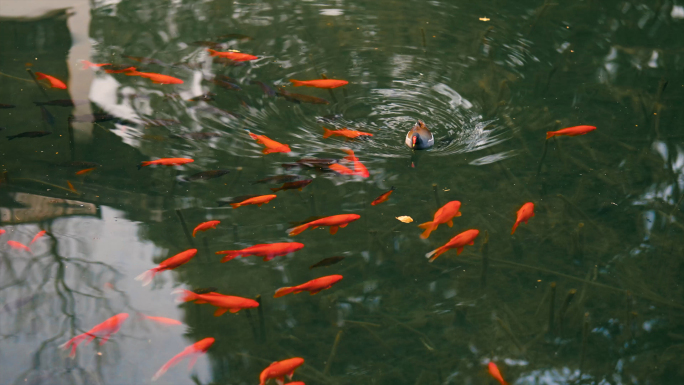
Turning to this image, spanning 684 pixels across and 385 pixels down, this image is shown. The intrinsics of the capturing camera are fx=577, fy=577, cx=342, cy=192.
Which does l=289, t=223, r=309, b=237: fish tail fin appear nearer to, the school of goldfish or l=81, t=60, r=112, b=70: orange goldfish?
the school of goldfish

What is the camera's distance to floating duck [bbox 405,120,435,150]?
12.9 ft

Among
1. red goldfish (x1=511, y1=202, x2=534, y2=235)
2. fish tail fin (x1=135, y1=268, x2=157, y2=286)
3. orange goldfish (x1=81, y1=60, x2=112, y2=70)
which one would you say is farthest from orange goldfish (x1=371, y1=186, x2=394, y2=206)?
orange goldfish (x1=81, y1=60, x2=112, y2=70)

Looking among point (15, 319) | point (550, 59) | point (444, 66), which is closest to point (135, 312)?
point (15, 319)

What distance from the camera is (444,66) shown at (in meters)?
5.17

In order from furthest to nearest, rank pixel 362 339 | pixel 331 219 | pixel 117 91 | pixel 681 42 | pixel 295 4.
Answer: pixel 295 4 < pixel 681 42 < pixel 117 91 < pixel 331 219 < pixel 362 339

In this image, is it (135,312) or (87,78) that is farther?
(87,78)

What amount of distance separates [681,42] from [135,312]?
5.31 meters

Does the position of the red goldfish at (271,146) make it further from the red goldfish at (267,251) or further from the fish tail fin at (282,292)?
the fish tail fin at (282,292)

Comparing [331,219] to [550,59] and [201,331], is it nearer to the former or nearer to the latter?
[201,331]

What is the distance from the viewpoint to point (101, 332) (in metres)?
2.88

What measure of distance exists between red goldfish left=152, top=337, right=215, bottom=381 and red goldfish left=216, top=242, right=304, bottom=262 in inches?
21.6

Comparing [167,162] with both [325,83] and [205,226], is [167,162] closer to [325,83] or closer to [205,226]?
[205,226]

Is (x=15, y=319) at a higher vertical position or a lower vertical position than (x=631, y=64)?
lower

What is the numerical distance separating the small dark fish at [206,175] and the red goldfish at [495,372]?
6.65ft
